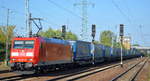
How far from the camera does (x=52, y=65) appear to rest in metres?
25.9

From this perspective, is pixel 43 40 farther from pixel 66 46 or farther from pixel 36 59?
pixel 66 46

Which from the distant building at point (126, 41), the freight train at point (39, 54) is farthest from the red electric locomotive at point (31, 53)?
the distant building at point (126, 41)

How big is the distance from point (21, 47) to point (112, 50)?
4159 cm

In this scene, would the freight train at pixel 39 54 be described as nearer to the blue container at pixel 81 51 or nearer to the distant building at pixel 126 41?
the blue container at pixel 81 51

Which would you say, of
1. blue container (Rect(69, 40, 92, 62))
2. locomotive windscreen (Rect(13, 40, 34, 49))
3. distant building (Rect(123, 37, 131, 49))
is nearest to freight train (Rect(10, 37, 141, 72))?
locomotive windscreen (Rect(13, 40, 34, 49))

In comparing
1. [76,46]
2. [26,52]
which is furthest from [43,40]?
[76,46]

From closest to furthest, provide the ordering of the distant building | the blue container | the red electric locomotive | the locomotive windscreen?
the red electric locomotive < the locomotive windscreen < the blue container < the distant building

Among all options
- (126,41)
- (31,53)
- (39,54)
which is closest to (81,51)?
(39,54)

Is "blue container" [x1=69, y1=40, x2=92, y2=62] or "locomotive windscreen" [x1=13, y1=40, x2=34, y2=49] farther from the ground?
"locomotive windscreen" [x1=13, y1=40, x2=34, y2=49]

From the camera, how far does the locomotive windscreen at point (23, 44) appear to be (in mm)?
22594

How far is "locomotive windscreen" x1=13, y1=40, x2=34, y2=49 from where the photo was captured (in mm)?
22594

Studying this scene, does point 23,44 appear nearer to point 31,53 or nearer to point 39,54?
point 31,53

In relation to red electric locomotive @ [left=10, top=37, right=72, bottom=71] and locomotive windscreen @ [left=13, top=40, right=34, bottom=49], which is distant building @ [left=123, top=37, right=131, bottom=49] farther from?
locomotive windscreen @ [left=13, top=40, right=34, bottom=49]

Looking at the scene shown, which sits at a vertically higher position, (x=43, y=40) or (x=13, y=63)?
(x=43, y=40)
